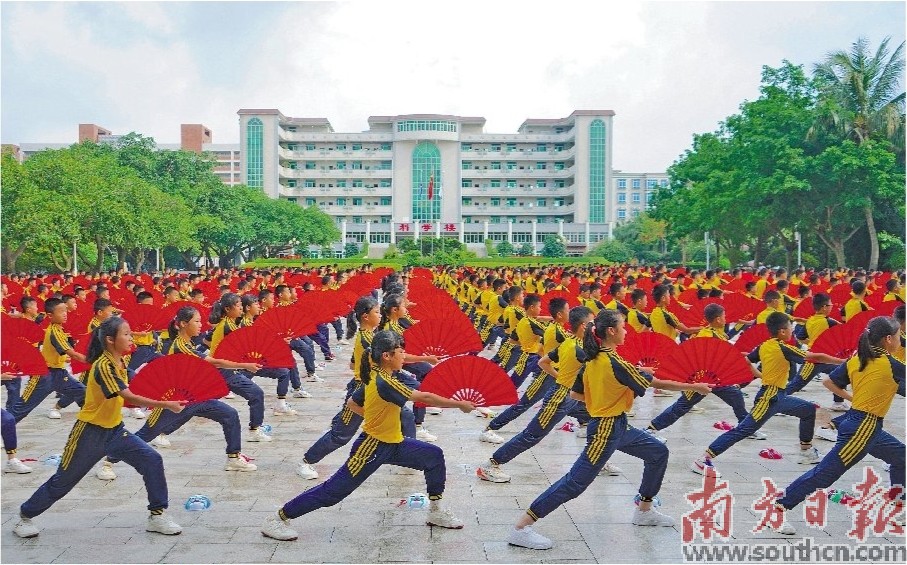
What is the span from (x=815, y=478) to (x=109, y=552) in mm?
4448

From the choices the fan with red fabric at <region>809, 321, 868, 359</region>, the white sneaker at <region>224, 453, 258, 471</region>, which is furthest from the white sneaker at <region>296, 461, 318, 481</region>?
the fan with red fabric at <region>809, 321, 868, 359</region>

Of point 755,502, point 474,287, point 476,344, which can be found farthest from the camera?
point 474,287

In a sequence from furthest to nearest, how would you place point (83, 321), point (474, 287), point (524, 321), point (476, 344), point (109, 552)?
point (474, 287) → point (83, 321) → point (524, 321) → point (476, 344) → point (109, 552)

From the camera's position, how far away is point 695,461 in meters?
7.89

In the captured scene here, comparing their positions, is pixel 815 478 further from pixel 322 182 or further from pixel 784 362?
pixel 322 182

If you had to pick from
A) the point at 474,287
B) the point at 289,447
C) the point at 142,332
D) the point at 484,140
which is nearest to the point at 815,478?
the point at 289,447

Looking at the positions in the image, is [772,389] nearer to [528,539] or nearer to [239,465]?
[528,539]

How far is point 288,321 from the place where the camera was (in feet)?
34.1

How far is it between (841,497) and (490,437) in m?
3.43

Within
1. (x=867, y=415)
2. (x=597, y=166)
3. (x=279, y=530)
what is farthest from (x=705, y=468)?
(x=597, y=166)

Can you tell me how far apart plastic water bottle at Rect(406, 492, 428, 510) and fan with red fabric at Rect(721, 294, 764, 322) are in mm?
7213

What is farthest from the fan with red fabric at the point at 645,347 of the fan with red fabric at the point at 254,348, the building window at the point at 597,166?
the building window at the point at 597,166

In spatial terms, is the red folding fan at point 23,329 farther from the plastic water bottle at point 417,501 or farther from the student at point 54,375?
the plastic water bottle at point 417,501

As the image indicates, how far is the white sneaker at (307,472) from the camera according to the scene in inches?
297
